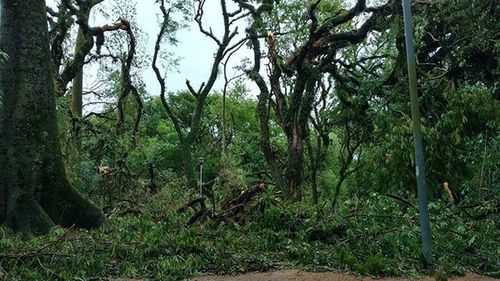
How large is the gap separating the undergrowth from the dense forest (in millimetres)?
21

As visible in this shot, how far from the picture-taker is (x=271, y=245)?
6.29 metres

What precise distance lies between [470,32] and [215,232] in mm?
5463

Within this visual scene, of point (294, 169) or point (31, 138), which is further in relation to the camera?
point (294, 169)

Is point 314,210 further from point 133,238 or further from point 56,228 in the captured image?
point 56,228

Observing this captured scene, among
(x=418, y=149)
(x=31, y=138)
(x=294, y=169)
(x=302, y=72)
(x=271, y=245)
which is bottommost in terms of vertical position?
(x=271, y=245)

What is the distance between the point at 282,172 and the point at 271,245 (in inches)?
277

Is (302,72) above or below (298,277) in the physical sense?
above

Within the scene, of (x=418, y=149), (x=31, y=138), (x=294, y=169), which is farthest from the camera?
(x=294, y=169)

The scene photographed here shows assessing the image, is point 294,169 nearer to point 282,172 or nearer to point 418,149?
point 282,172

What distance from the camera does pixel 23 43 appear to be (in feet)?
23.2

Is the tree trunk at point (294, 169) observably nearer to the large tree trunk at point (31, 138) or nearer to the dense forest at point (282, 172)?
the dense forest at point (282, 172)

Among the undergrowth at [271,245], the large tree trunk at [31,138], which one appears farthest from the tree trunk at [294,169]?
the large tree trunk at [31,138]

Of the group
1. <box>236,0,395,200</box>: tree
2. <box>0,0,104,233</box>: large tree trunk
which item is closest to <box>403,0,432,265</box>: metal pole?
<box>0,0,104,233</box>: large tree trunk

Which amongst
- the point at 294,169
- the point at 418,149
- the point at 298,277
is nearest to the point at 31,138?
the point at 298,277
